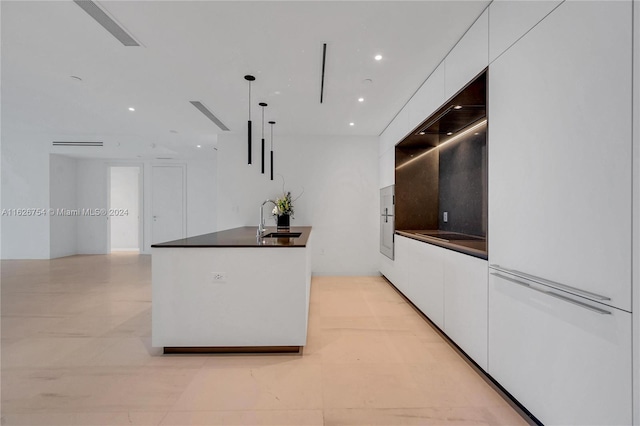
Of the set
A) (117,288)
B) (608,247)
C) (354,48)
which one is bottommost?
(117,288)

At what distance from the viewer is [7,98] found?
12.6 ft

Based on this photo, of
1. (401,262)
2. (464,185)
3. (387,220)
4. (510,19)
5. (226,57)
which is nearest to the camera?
(510,19)

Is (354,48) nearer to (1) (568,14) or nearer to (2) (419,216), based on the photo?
(1) (568,14)

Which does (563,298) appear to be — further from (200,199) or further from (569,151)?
(200,199)

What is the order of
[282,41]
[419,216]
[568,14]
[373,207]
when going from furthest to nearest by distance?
[373,207]
[419,216]
[282,41]
[568,14]

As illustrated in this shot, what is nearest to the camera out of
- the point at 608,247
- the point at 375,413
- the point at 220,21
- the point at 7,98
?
the point at 608,247

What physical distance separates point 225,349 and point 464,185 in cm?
312

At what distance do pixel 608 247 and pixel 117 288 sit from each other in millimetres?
5541

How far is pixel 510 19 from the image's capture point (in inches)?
65.5

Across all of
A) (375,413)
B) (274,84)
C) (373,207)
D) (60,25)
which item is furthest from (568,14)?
(373,207)

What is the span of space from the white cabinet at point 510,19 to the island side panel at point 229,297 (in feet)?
6.70

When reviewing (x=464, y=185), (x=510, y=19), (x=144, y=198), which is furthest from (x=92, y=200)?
(x=510, y=19)

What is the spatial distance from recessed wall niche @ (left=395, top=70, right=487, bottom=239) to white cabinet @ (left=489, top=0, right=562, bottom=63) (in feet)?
0.68

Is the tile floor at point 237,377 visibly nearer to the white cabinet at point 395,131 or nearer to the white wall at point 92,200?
the white cabinet at point 395,131
